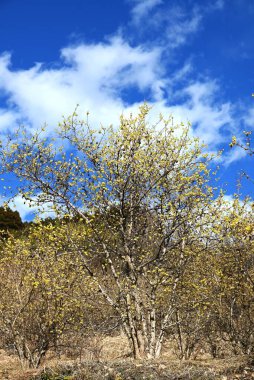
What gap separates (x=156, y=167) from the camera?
12.3m

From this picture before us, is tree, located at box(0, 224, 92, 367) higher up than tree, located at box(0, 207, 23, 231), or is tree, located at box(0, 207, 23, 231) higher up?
tree, located at box(0, 207, 23, 231)

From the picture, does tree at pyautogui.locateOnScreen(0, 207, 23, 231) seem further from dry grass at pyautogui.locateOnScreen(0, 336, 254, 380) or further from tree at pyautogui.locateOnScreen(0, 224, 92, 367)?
dry grass at pyautogui.locateOnScreen(0, 336, 254, 380)

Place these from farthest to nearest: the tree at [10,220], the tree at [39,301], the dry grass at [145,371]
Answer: the tree at [10,220], the tree at [39,301], the dry grass at [145,371]

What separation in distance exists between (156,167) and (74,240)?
3.36 metres

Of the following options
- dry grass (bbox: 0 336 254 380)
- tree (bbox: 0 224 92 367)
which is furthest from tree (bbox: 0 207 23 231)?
dry grass (bbox: 0 336 254 380)

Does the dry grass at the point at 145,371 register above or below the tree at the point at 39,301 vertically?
below

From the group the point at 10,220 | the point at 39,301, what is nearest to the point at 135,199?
the point at 39,301

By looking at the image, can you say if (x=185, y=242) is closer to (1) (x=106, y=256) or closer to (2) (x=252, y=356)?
(1) (x=106, y=256)

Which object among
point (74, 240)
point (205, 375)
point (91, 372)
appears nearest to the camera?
point (205, 375)

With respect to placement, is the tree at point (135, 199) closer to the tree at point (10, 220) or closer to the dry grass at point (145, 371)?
the dry grass at point (145, 371)

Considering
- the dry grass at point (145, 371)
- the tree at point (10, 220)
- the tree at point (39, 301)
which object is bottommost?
the dry grass at point (145, 371)

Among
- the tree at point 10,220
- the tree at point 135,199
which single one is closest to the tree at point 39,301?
the tree at point 135,199

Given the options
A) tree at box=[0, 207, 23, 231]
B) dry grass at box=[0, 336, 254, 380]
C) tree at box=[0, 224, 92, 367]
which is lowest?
dry grass at box=[0, 336, 254, 380]

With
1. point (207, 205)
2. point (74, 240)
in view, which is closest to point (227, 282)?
point (207, 205)
